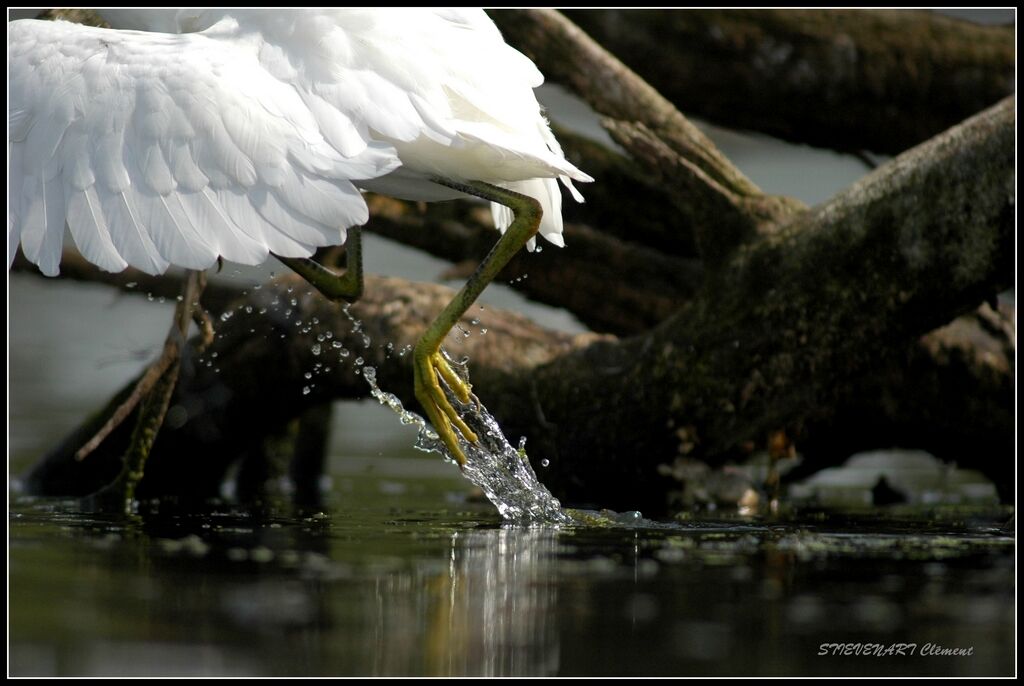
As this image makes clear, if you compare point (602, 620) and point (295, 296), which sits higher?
point (602, 620)

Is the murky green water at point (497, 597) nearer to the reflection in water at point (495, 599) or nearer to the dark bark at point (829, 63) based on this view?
the reflection in water at point (495, 599)

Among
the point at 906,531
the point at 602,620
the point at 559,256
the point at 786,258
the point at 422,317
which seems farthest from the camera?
the point at 559,256

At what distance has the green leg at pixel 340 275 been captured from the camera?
163 inches

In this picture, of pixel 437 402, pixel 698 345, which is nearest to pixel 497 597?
pixel 437 402

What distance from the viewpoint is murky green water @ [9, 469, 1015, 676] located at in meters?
2.25

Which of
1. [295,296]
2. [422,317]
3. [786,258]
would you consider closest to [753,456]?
[786,258]

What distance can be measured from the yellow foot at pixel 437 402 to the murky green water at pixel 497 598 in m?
0.28

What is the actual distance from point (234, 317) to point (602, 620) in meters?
3.65

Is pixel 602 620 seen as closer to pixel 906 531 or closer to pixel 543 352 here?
pixel 906 531

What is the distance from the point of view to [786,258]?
16.2 ft

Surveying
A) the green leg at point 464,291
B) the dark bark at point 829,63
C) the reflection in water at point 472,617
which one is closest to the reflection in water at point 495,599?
the reflection in water at point 472,617

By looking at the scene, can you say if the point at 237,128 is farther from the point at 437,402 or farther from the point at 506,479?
the point at 506,479

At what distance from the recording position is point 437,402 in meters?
3.91

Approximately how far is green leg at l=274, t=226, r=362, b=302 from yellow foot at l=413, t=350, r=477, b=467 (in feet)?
1.32
